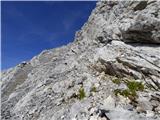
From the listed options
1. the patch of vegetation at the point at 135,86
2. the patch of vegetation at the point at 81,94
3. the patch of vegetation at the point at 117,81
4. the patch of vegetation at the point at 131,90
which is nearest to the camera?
the patch of vegetation at the point at 131,90

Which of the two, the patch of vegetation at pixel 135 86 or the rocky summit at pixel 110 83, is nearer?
the rocky summit at pixel 110 83

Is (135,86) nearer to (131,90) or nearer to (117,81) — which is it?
(131,90)

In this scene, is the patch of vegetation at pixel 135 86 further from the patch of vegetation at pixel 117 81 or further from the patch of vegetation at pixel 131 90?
the patch of vegetation at pixel 117 81

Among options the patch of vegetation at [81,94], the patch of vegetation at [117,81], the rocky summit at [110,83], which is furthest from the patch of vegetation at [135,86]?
the patch of vegetation at [81,94]

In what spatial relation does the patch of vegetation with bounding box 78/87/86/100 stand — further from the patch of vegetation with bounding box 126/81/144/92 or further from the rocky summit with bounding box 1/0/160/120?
the patch of vegetation with bounding box 126/81/144/92

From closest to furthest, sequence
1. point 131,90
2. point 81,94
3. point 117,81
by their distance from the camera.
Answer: point 131,90 < point 81,94 < point 117,81

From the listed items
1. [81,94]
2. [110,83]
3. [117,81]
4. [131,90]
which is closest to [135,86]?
[131,90]

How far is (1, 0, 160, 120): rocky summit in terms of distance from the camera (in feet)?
71.2

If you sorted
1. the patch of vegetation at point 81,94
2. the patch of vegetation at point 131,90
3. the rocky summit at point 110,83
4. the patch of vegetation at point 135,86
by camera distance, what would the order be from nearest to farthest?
1. the rocky summit at point 110,83
2. the patch of vegetation at point 131,90
3. the patch of vegetation at point 135,86
4. the patch of vegetation at point 81,94

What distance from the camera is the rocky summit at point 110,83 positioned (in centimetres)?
2171

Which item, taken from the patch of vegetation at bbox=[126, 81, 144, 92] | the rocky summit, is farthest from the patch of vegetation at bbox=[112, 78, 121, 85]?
the patch of vegetation at bbox=[126, 81, 144, 92]

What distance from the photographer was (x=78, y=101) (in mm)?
24047

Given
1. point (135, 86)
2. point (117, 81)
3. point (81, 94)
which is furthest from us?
point (117, 81)

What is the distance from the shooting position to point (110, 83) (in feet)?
82.1
